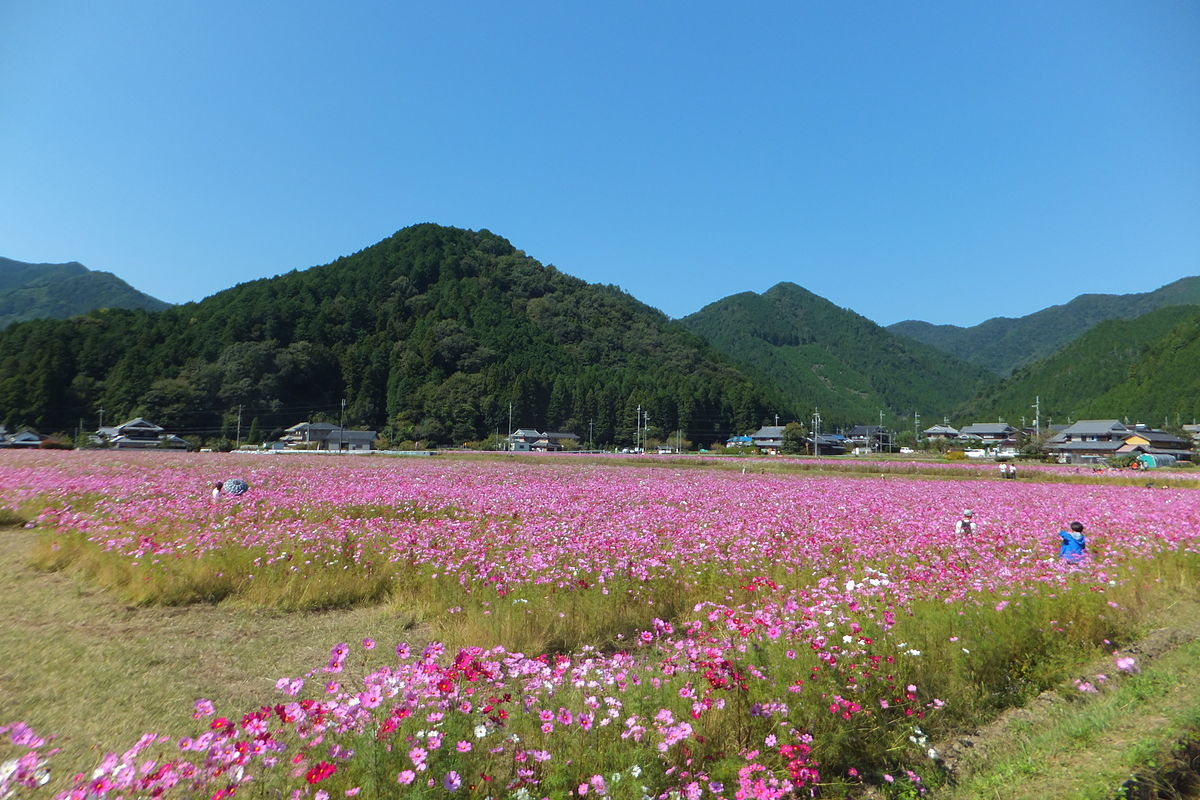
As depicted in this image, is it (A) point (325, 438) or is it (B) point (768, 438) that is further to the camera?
(B) point (768, 438)

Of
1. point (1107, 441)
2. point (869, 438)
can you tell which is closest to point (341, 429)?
point (869, 438)

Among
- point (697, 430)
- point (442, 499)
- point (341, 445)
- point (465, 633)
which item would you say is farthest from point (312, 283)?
point (465, 633)

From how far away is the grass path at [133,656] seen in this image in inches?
168

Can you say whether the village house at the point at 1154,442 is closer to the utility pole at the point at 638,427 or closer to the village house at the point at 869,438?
the village house at the point at 869,438

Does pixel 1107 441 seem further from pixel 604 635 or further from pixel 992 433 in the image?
pixel 604 635

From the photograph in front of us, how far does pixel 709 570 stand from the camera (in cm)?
743

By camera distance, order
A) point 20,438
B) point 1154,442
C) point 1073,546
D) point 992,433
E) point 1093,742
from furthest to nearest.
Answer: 1. point 992,433
2. point 1154,442
3. point 20,438
4. point 1073,546
5. point 1093,742

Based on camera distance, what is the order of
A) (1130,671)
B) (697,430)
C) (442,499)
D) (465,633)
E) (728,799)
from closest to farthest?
1. (728,799)
2. (1130,671)
3. (465,633)
4. (442,499)
5. (697,430)

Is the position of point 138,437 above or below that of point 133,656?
above

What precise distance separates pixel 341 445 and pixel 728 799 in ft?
289

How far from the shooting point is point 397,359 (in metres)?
109

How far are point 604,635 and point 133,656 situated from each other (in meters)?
4.30

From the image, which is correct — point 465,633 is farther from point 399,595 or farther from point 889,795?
point 889,795

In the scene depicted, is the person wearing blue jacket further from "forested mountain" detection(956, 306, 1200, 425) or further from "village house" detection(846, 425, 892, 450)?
"forested mountain" detection(956, 306, 1200, 425)
